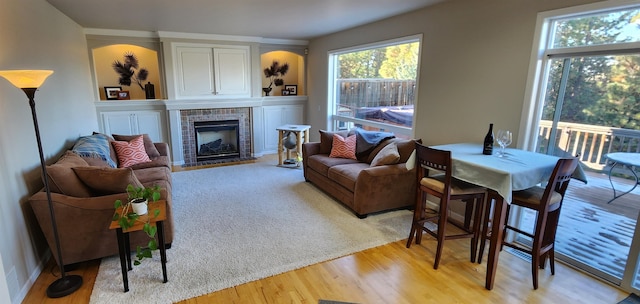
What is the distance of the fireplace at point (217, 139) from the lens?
608 centimetres

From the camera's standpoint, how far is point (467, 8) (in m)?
3.17

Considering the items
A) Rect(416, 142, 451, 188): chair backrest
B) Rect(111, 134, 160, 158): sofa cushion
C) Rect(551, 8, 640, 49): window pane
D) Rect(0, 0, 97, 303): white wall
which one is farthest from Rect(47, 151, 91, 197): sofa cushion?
Rect(551, 8, 640, 49): window pane

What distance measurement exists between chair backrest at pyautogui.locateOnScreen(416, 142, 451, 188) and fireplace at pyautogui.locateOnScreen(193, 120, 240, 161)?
14.4 ft

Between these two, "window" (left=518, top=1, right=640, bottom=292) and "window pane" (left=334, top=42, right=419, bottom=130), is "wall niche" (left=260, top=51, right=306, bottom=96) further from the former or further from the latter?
"window" (left=518, top=1, right=640, bottom=292)

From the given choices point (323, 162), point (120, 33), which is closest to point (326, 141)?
point (323, 162)

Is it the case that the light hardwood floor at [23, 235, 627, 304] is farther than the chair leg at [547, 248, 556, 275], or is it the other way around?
the chair leg at [547, 248, 556, 275]

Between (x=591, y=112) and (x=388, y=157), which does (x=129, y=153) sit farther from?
(x=591, y=112)

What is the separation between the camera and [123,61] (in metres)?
5.63

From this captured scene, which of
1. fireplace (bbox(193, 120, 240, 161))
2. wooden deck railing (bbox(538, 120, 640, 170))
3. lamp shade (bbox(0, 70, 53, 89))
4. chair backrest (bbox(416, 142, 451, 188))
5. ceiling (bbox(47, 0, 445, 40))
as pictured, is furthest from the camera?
fireplace (bbox(193, 120, 240, 161))

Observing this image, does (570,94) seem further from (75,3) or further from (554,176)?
(75,3)

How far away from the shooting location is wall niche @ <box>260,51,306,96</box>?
6719 mm

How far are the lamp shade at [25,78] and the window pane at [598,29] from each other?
12.7 feet

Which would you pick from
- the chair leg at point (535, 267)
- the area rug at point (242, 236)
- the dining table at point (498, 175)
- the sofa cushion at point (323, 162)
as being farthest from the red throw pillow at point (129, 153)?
the chair leg at point (535, 267)

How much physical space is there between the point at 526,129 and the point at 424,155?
99 cm
